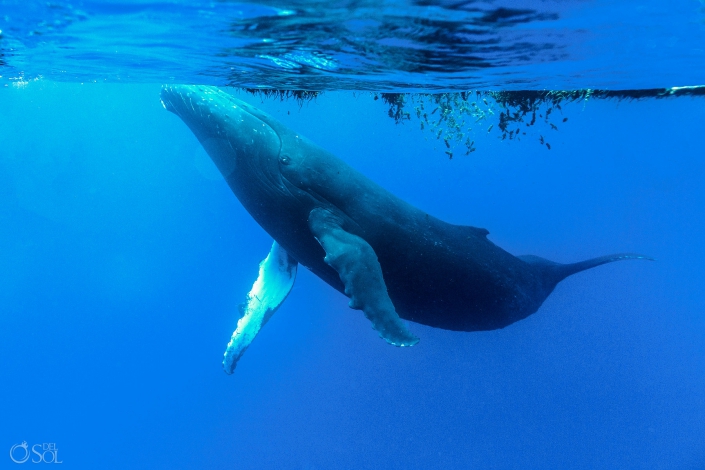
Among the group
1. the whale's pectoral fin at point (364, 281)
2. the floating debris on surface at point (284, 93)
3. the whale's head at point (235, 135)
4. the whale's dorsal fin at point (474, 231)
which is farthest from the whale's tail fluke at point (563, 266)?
the floating debris on surface at point (284, 93)

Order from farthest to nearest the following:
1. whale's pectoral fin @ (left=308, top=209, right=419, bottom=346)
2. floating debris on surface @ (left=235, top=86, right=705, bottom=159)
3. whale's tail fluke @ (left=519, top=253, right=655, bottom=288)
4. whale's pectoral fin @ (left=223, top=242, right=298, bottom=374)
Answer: floating debris on surface @ (left=235, top=86, right=705, bottom=159) < whale's pectoral fin @ (left=223, top=242, right=298, bottom=374) < whale's tail fluke @ (left=519, top=253, right=655, bottom=288) < whale's pectoral fin @ (left=308, top=209, right=419, bottom=346)

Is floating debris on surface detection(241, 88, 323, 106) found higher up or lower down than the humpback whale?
higher up

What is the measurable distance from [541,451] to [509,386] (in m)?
2.52

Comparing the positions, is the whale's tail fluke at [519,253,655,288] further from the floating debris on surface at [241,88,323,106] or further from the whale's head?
the floating debris on surface at [241,88,323,106]

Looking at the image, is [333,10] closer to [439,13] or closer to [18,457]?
[439,13]

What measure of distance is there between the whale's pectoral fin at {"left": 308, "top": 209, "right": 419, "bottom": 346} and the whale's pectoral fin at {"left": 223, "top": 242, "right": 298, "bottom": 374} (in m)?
3.08

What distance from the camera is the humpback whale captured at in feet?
22.6

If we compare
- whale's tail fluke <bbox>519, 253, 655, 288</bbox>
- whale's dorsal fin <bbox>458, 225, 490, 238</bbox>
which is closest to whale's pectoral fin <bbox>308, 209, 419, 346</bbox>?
whale's dorsal fin <bbox>458, 225, 490, 238</bbox>

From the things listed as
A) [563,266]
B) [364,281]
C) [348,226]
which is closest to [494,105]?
[563,266]

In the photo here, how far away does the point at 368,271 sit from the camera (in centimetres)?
608

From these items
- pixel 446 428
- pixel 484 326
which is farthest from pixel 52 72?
pixel 446 428

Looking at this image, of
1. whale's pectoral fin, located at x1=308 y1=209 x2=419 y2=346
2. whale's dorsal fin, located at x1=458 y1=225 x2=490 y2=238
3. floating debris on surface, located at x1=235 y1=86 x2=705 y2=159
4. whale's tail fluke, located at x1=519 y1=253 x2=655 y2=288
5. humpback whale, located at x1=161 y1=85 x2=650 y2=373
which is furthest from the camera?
floating debris on surface, located at x1=235 y1=86 x2=705 y2=159

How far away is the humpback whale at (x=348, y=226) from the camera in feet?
22.6

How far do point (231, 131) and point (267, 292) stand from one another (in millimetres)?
3727
